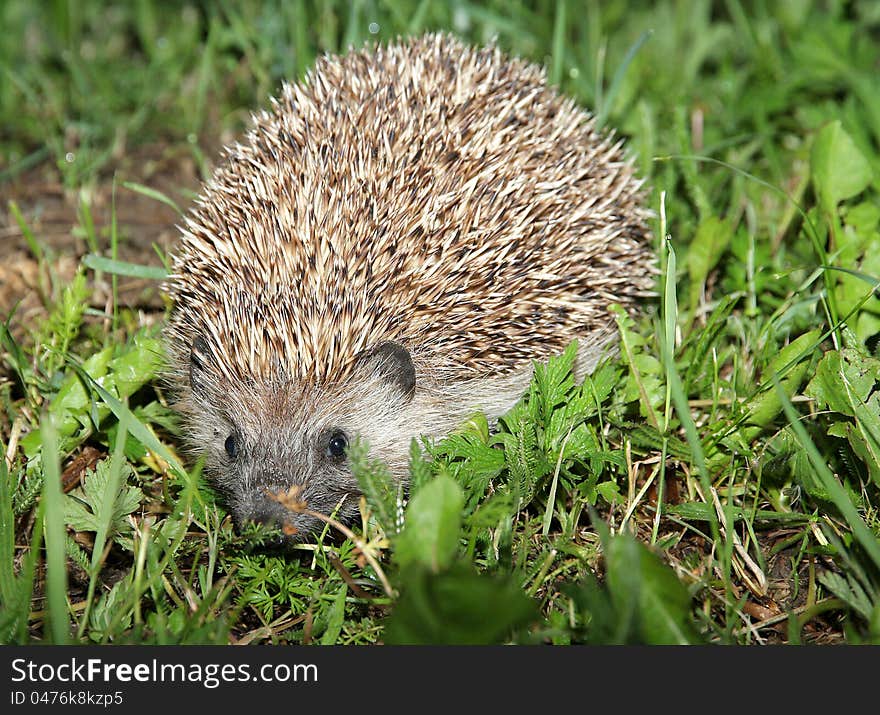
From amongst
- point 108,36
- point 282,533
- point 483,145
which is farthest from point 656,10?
point 282,533

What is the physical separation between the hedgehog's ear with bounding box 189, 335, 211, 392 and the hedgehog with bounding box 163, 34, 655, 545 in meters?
0.01

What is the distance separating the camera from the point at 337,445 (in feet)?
9.86

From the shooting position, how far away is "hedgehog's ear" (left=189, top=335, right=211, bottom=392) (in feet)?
10.1

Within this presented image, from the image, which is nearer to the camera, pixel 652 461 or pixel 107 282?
pixel 652 461

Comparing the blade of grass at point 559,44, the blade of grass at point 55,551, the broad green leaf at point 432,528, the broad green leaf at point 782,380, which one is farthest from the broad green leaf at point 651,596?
the blade of grass at point 559,44

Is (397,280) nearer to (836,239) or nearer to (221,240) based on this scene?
(221,240)

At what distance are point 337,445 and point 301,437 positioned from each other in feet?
0.46

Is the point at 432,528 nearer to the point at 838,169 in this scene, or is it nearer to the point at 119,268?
the point at 119,268

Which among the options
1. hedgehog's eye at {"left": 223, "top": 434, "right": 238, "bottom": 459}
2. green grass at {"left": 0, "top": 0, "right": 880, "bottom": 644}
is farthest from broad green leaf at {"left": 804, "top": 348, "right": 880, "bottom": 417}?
hedgehog's eye at {"left": 223, "top": 434, "right": 238, "bottom": 459}

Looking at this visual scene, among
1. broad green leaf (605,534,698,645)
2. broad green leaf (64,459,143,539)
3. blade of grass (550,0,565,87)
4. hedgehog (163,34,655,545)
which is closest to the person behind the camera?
broad green leaf (605,534,698,645)

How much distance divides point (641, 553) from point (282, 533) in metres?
1.08

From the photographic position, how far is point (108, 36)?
595cm

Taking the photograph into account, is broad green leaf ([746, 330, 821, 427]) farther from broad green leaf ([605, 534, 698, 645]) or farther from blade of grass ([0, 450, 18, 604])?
blade of grass ([0, 450, 18, 604])

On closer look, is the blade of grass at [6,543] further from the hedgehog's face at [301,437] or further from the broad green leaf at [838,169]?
the broad green leaf at [838,169]
